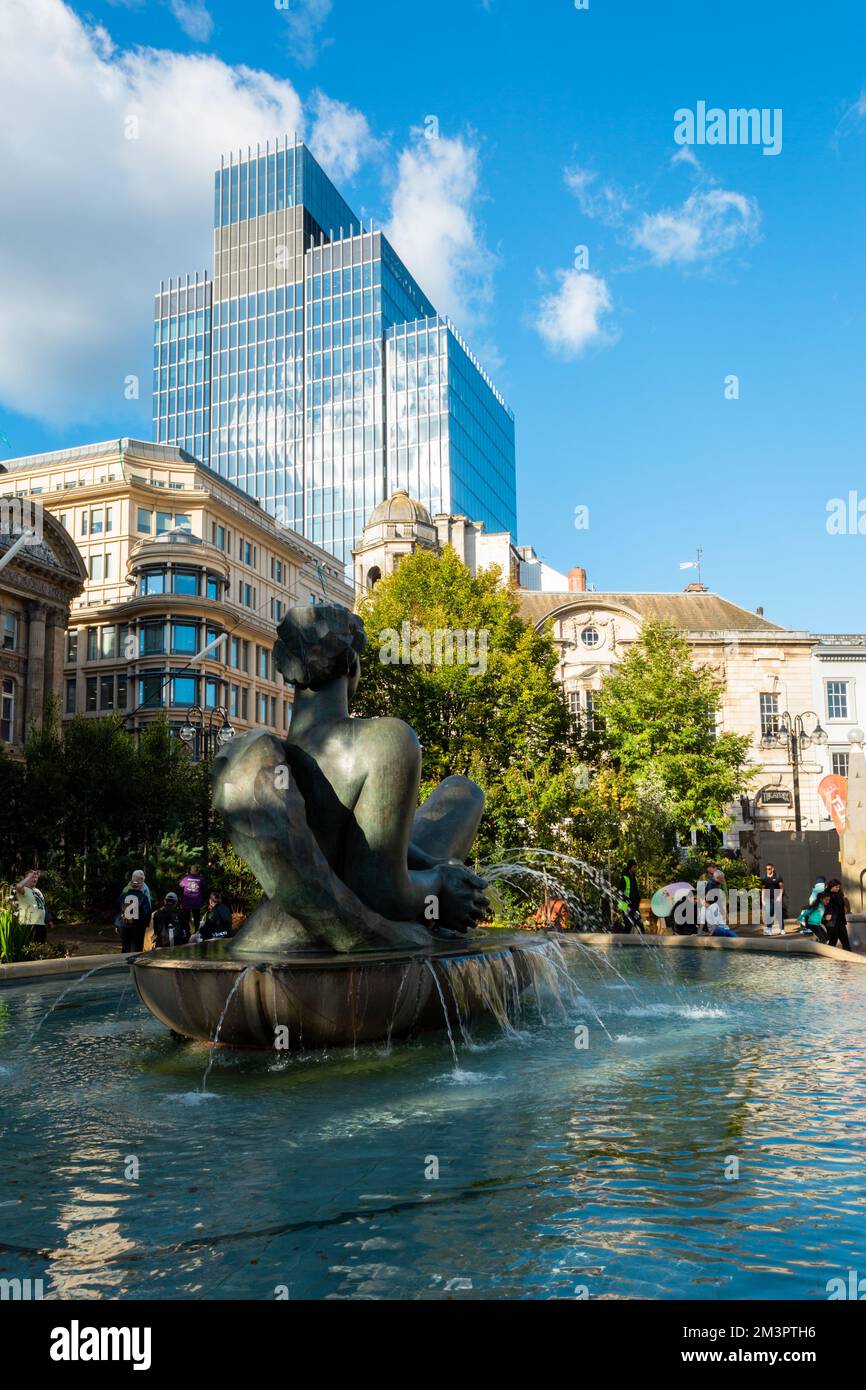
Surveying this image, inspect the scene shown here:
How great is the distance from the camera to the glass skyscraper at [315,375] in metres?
107

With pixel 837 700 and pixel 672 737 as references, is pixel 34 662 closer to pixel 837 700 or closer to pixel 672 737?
pixel 672 737

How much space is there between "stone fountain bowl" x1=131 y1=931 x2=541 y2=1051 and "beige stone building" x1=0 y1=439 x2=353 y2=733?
51967mm

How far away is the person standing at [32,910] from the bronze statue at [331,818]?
8966mm

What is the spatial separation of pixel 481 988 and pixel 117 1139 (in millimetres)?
3572

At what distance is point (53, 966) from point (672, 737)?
93.4 feet

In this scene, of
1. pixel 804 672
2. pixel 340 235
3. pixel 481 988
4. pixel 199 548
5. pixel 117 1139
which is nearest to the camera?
pixel 117 1139

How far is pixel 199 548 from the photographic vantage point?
2544 inches

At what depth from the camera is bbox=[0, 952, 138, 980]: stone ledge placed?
45.1 ft

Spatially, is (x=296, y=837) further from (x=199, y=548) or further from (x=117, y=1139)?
(x=199, y=548)

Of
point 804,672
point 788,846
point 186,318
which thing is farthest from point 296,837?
point 186,318

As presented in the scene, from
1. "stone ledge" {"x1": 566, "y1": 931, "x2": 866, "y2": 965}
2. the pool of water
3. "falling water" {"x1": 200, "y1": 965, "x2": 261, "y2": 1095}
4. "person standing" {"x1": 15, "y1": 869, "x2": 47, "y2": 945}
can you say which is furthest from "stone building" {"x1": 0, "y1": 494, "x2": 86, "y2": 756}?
the pool of water

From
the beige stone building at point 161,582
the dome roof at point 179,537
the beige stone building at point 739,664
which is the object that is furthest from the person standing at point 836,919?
the dome roof at point 179,537

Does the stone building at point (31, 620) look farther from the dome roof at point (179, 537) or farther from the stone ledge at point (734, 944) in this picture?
the stone ledge at point (734, 944)

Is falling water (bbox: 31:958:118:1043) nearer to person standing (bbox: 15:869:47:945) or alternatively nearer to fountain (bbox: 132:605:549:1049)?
person standing (bbox: 15:869:47:945)
